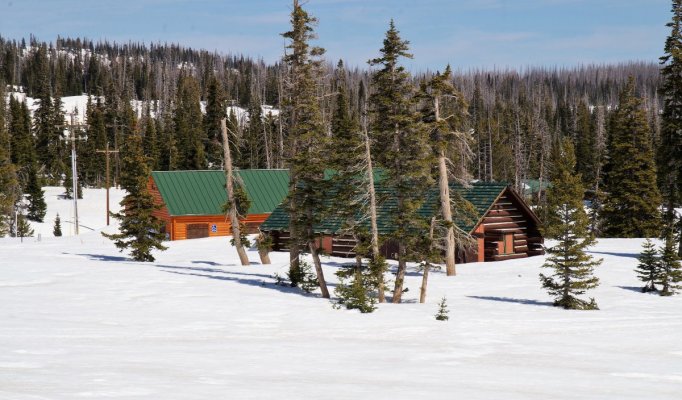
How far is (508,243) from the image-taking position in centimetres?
4262

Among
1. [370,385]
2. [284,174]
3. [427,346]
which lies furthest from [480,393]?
[284,174]

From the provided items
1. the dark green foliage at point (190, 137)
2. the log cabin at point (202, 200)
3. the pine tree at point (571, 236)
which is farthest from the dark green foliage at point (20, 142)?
the pine tree at point (571, 236)

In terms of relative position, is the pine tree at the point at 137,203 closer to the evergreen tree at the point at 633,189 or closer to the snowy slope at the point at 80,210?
the evergreen tree at the point at 633,189

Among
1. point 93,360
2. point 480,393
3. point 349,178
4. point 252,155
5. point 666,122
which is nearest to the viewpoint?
point 480,393

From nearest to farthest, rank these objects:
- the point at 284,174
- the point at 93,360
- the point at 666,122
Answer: the point at 93,360 < the point at 666,122 < the point at 284,174

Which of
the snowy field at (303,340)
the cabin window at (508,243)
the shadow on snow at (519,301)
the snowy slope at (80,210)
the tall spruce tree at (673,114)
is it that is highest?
the tall spruce tree at (673,114)

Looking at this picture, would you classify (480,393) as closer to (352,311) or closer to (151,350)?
(151,350)

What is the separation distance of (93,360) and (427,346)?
720 centimetres

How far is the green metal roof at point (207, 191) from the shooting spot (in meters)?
55.5

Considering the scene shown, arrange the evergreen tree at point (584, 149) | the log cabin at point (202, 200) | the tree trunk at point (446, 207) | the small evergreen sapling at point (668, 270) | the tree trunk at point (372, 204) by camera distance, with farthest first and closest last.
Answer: the evergreen tree at point (584, 149), the log cabin at point (202, 200), the tree trunk at point (446, 207), the small evergreen sapling at point (668, 270), the tree trunk at point (372, 204)

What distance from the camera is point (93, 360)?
12.5 m

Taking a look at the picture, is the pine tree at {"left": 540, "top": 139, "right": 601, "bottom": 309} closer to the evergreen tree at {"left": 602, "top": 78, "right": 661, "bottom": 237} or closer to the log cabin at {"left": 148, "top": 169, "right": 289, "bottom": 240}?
the log cabin at {"left": 148, "top": 169, "right": 289, "bottom": 240}

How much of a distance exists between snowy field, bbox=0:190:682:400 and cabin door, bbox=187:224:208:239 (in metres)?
22.3

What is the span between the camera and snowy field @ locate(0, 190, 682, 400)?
10.8m
